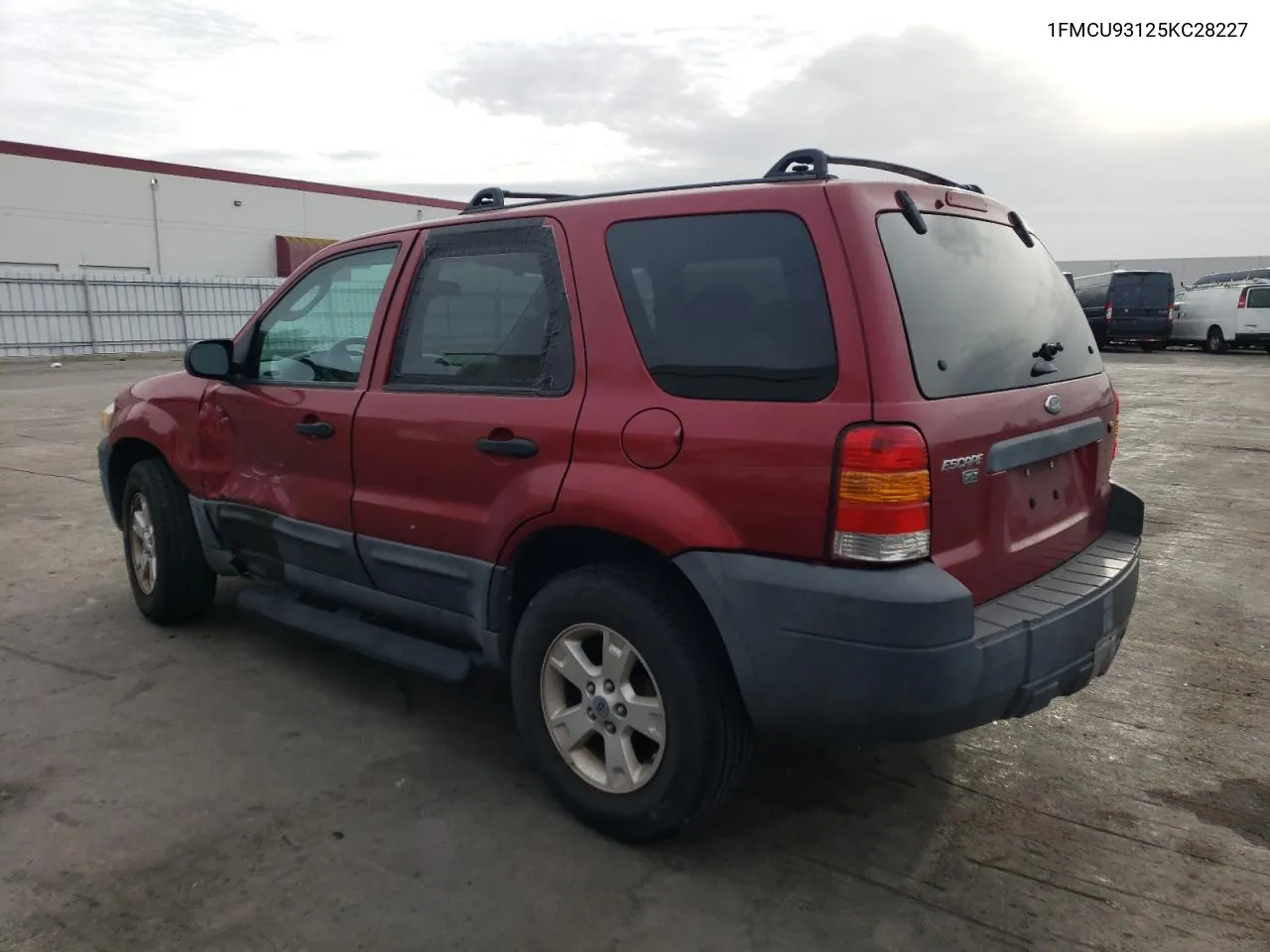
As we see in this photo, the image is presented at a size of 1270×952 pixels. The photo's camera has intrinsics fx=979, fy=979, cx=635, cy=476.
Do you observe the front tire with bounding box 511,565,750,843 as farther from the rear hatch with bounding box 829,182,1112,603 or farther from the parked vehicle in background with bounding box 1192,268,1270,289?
the parked vehicle in background with bounding box 1192,268,1270,289

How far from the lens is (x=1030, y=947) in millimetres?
2430

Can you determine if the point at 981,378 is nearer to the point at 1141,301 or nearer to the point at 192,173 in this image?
the point at 1141,301

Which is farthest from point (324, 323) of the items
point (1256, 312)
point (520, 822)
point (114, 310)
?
point (114, 310)

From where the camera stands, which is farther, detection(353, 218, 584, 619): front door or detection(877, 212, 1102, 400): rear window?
detection(353, 218, 584, 619): front door

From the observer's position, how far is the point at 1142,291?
24.7m

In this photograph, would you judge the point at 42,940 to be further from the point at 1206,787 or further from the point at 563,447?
the point at 1206,787

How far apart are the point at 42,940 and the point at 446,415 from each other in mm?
1805

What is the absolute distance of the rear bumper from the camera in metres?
2.38

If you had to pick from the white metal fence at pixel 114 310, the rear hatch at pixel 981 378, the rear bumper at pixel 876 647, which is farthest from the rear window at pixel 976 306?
the white metal fence at pixel 114 310

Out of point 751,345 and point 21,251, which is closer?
point 751,345

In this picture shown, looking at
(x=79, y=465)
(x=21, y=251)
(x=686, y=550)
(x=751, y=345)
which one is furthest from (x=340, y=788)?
(x=21, y=251)

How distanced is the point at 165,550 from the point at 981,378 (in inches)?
146

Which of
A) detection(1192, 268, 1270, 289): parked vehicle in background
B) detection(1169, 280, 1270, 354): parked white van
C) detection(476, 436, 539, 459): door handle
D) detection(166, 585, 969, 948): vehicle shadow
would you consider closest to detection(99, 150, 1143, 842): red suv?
detection(476, 436, 539, 459): door handle

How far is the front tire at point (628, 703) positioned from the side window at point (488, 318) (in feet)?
2.25
